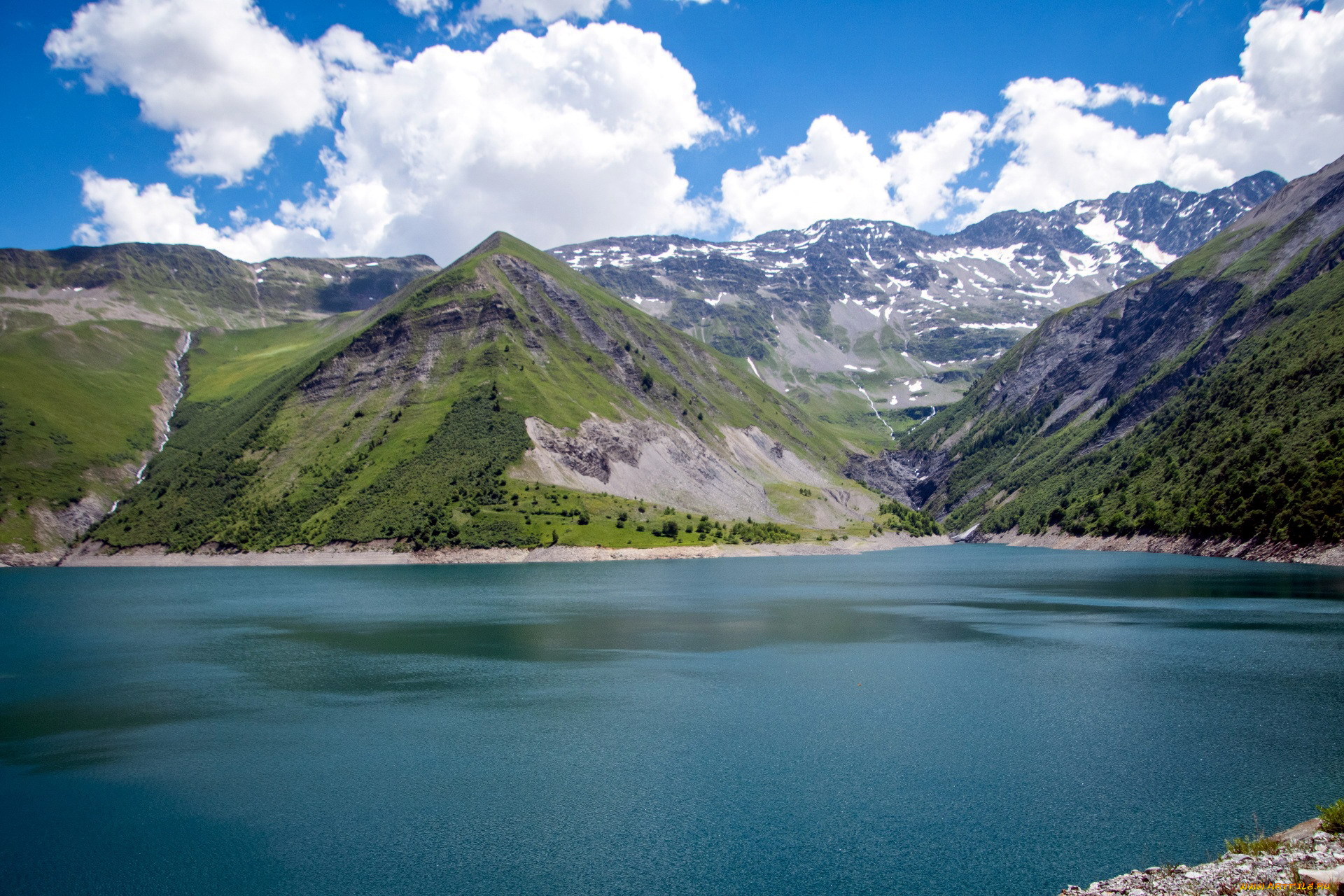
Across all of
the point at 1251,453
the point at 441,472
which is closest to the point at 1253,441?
the point at 1251,453

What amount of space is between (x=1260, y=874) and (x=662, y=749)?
22.1 meters

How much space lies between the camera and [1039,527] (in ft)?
624

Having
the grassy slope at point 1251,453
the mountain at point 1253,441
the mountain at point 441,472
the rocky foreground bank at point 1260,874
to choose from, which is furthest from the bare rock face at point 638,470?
the rocky foreground bank at point 1260,874

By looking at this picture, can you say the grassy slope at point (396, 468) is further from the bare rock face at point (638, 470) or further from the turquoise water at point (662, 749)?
the turquoise water at point (662, 749)

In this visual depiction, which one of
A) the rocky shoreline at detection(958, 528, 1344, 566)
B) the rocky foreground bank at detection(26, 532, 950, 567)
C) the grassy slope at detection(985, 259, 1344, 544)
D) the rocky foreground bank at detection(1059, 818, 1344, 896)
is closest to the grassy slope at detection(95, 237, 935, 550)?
the rocky foreground bank at detection(26, 532, 950, 567)

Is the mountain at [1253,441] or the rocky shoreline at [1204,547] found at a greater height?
the mountain at [1253,441]

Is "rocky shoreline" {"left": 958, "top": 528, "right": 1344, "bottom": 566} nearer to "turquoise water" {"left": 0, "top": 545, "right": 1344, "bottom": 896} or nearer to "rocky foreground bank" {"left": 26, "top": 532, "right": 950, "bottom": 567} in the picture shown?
"turquoise water" {"left": 0, "top": 545, "right": 1344, "bottom": 896}

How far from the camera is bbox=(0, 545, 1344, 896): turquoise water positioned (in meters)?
23.6

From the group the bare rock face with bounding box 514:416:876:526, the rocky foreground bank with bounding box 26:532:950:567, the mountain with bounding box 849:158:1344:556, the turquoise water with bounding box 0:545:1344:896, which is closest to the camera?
the turquoise water with bounding box 0:545:1344:896

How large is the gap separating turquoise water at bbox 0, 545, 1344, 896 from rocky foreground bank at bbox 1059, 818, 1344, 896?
3.44m

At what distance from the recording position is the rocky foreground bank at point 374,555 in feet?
433

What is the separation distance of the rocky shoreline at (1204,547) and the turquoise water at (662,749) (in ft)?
99.2

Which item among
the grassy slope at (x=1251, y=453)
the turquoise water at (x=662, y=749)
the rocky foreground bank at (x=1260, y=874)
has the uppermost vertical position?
the grassy slope at (x=1251, y=453)

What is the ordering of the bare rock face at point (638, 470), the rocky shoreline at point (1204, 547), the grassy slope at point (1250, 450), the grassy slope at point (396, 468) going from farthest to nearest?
1. the bare rock face at point (638, 470)
2. the grassy slope at point (396, 468)
3. the grassy slope at point (1250, 450)
4. the rocky shoreline at point (1204, 547)
